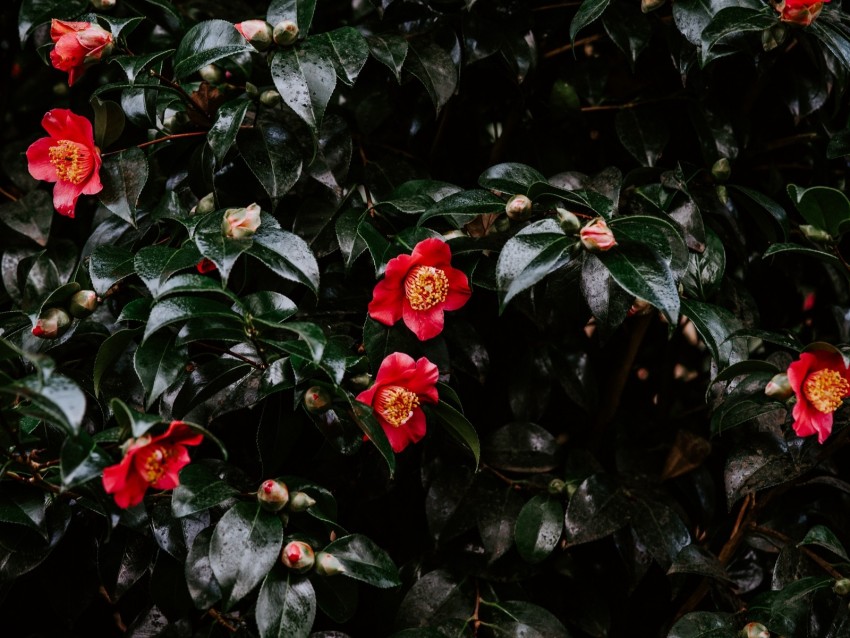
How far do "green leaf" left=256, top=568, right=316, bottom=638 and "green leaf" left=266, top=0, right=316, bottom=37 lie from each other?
0.59 meters

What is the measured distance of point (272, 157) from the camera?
0.98m

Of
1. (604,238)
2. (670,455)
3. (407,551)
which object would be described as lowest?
(407,551)

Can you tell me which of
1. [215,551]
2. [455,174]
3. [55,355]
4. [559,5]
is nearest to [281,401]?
[215,551]

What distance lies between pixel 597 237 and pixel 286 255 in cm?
32

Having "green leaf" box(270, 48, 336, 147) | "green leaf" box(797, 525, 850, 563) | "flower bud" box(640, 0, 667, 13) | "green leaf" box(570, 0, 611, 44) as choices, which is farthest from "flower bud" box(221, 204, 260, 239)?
"green leaf" box(797, 525, 850, 563)

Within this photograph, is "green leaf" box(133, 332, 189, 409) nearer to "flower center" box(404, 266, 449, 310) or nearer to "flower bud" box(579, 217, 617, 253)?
"flower center" box(404, 266, 449, 310)

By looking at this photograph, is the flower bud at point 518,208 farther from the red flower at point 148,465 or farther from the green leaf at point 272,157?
the red flower at point 148,465

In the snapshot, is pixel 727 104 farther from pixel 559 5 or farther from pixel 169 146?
pixel 169 146

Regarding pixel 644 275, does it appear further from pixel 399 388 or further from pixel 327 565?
pixel 327 565

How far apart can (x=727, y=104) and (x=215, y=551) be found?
93 cm

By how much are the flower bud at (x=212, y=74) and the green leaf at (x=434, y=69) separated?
234mm

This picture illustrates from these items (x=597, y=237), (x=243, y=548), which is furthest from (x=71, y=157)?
(x=597, y=237)

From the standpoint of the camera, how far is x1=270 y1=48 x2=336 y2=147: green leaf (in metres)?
0.88

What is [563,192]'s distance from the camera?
880 millimetres
